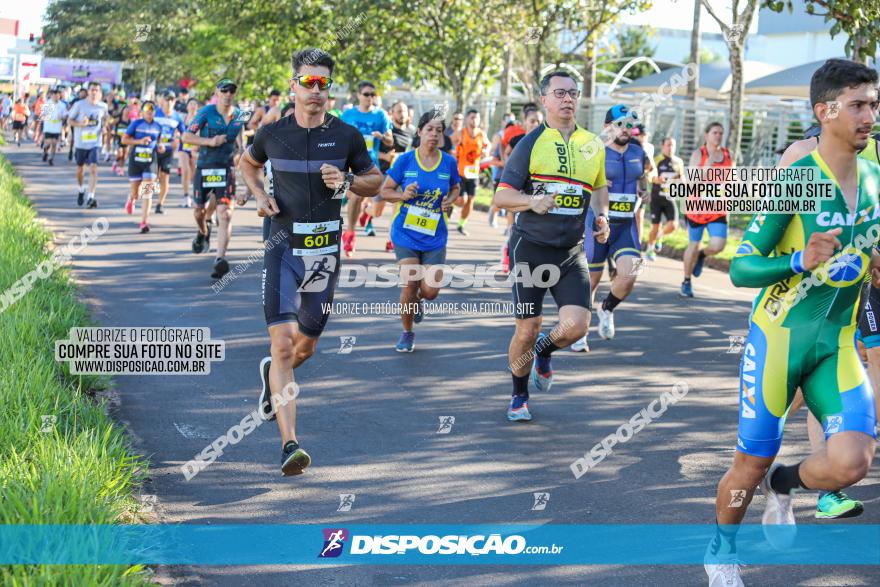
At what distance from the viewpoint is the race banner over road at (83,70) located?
68.8 m

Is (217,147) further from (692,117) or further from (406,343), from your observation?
(692,117)

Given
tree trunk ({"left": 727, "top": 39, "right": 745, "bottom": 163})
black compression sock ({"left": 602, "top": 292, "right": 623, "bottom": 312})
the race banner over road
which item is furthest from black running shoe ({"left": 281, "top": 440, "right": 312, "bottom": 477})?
the race banner over road

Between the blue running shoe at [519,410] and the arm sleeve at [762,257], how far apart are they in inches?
134

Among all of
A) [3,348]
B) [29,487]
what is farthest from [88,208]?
[29,487]

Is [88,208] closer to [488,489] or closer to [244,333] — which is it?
[244,333]

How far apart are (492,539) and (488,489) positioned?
2.75 feet

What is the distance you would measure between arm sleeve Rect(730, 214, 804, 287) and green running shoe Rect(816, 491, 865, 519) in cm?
185

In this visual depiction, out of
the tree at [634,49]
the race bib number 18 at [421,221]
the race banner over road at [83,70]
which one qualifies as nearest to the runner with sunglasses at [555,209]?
the race bib number 18 at [421,221]

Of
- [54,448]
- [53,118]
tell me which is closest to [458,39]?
[53,118]

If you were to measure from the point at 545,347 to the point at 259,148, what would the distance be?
2.55 metres

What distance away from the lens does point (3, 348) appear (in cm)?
776

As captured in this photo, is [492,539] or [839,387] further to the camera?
[492,539]

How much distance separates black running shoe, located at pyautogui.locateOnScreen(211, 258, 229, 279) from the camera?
13641 mm

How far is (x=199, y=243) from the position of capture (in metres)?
15.8
